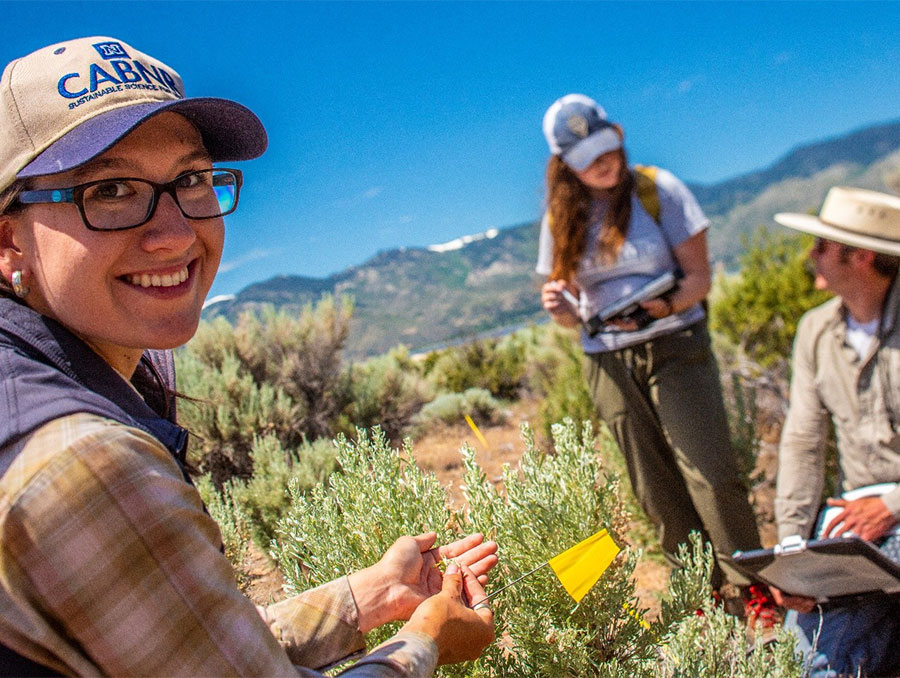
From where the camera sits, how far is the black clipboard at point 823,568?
2316mm

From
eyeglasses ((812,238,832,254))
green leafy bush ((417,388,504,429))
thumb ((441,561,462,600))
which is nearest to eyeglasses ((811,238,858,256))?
eyeglasses ((812,238,832,254))

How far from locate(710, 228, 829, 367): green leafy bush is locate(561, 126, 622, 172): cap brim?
4.52 m

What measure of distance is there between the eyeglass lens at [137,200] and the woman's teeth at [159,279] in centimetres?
9

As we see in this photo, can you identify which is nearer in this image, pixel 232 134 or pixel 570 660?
pixel 232 134

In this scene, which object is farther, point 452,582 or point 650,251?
point 650,251

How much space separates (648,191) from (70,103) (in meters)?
2.57

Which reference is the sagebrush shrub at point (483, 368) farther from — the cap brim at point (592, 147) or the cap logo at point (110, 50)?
the cap logo at point (110, 50)

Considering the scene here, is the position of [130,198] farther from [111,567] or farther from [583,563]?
[583,563]

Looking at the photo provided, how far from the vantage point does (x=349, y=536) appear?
5.88 ft

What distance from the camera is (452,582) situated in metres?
1.46

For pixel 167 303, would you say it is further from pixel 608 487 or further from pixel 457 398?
pixel 457 398

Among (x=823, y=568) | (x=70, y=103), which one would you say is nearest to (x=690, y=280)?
(x=823, y=568)

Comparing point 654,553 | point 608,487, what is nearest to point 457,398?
point 654,553

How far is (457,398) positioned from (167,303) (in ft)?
22.5
